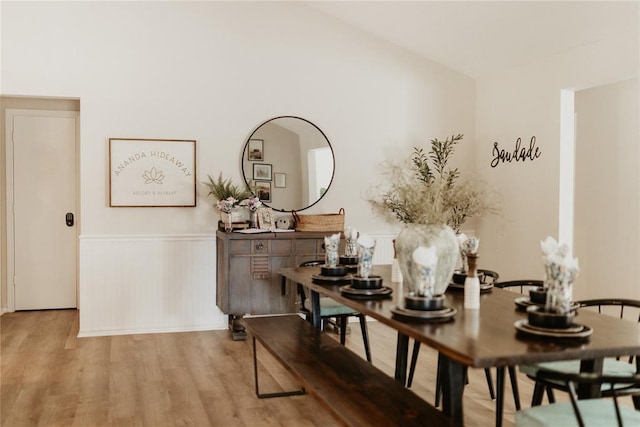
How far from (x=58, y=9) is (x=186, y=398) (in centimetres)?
358

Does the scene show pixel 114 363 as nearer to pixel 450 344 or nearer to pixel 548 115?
pixel 450 344

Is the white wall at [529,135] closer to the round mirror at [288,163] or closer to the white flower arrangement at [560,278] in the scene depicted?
the round mirror at [288,163]

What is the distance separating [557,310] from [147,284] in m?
4.09

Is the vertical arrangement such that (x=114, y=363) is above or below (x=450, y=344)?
below

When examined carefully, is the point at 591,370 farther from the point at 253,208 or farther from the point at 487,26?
the point at 487,26

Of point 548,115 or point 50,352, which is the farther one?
point 548,115

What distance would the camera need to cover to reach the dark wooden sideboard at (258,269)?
513cm

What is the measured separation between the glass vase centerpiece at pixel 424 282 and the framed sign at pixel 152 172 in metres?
3.47

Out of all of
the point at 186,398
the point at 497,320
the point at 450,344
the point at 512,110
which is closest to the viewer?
the point at 450,344

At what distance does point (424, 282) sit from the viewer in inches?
98.5

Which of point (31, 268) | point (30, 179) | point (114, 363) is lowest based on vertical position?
point (114, 363)

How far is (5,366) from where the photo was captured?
14.3 ft

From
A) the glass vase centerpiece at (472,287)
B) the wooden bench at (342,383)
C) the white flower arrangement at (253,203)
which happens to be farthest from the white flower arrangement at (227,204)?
the glass vase centerpiece at (472,287)

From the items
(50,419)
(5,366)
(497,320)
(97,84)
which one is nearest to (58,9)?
(97,84)
